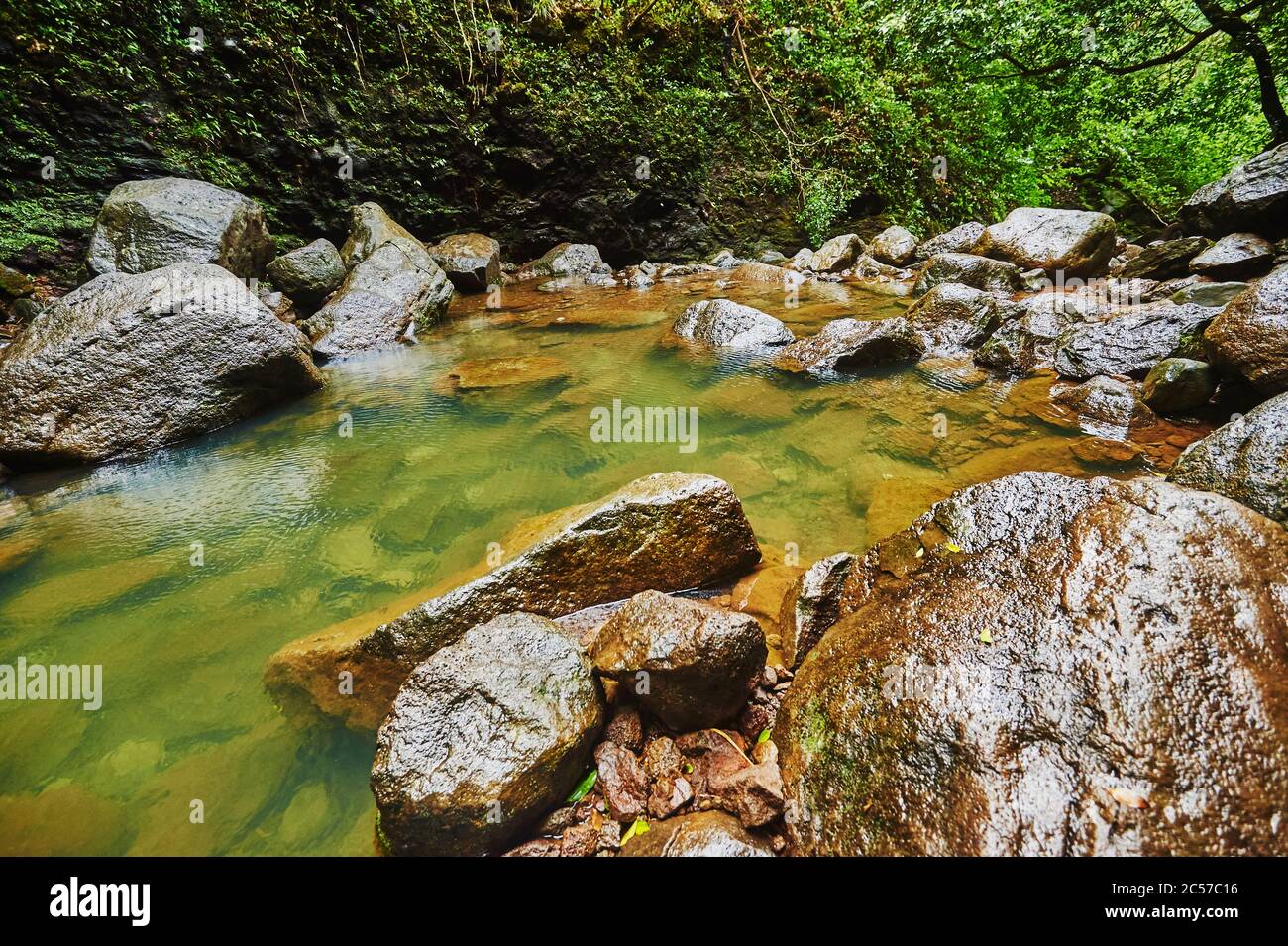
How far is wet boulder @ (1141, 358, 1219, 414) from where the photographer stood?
400 cm

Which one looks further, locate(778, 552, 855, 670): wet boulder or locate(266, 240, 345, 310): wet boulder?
locate(266, 240, 345, 310): wet boulder

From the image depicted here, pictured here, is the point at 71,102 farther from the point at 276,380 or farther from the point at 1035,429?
the point at 1035,429

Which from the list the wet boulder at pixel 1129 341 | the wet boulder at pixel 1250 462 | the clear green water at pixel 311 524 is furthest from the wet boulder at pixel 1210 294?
the wet boulder at pixel 1250 462

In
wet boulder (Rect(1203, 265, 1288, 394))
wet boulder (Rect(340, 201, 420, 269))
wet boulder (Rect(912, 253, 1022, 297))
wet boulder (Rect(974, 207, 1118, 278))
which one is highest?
wet boulder (Rect(340, 201, 420, 269))

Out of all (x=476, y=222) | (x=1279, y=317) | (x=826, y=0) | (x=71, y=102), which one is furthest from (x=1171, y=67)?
(x=71, y=102)

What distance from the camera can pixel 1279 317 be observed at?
3.49m

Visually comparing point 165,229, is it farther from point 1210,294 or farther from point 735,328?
point 1210,294

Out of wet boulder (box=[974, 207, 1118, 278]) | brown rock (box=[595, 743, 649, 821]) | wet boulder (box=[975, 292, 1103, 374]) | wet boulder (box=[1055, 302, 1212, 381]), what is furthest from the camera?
wet boulder (box=[974, 207, 1118, 278])

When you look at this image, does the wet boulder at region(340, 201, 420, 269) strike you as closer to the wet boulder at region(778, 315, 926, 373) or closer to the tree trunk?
the wet boulder at region(778, 315, 926, 373)

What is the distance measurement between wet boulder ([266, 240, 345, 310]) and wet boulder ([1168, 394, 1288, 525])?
10.2 meters

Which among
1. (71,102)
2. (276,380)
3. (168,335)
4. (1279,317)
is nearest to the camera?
(1279,317)

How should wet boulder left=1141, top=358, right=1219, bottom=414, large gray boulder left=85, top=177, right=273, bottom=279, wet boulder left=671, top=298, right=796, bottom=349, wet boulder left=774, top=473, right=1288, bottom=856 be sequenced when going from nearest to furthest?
1. wet boulder left=774, top=473, right=1288, bottom=856
2. wet boulder left=1141, top=358, right=1219, bottom=414
3. large gray boulder left=85, top=177, right=273, bottom=279
4. wet boulder left=671, top=298, right=796, bottom=349

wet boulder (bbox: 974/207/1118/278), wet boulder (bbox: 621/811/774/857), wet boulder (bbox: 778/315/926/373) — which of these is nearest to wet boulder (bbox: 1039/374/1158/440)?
wet boulder (bbox: 778/315/926/373)

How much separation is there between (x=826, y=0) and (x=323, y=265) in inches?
499
